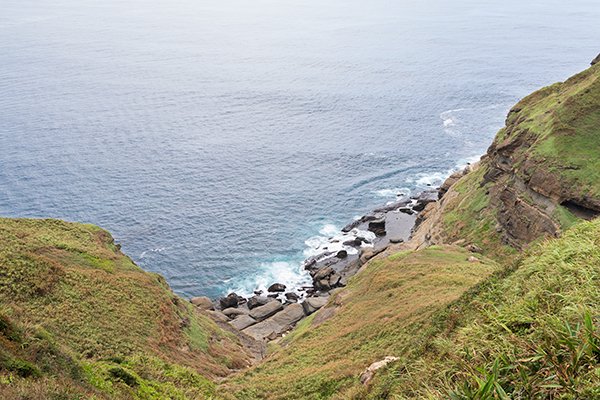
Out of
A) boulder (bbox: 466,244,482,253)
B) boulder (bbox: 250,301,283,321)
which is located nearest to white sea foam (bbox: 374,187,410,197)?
boulder (bbox: 250,301,283,321)

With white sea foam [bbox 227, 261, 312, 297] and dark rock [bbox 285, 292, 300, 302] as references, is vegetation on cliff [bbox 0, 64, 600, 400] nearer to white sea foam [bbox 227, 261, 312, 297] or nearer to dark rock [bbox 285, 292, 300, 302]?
dark rock [bbox 285, 292, 300, 302]

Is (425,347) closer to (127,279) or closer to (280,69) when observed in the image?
(127,279)

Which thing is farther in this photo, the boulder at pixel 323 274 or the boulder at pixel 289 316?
the boulder at pixel 323 274

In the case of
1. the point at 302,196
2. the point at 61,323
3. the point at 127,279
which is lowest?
the point at 302,196

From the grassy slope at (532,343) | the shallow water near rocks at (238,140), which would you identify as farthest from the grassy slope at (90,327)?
the shallow water near rocks at (238,140)

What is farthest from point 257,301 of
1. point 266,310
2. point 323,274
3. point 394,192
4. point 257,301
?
point 394,192

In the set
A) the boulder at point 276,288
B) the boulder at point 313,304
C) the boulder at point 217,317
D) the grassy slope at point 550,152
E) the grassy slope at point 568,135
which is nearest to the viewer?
the grassy slope at point 568,135

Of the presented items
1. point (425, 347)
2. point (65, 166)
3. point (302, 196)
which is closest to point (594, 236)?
point (425, 347)

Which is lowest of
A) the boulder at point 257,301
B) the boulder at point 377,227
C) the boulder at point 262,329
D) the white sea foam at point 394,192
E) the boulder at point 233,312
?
the boulder at point 257,301

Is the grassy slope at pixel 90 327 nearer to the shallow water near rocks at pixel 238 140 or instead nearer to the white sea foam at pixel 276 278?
the white sea foam at pixel 276 278
